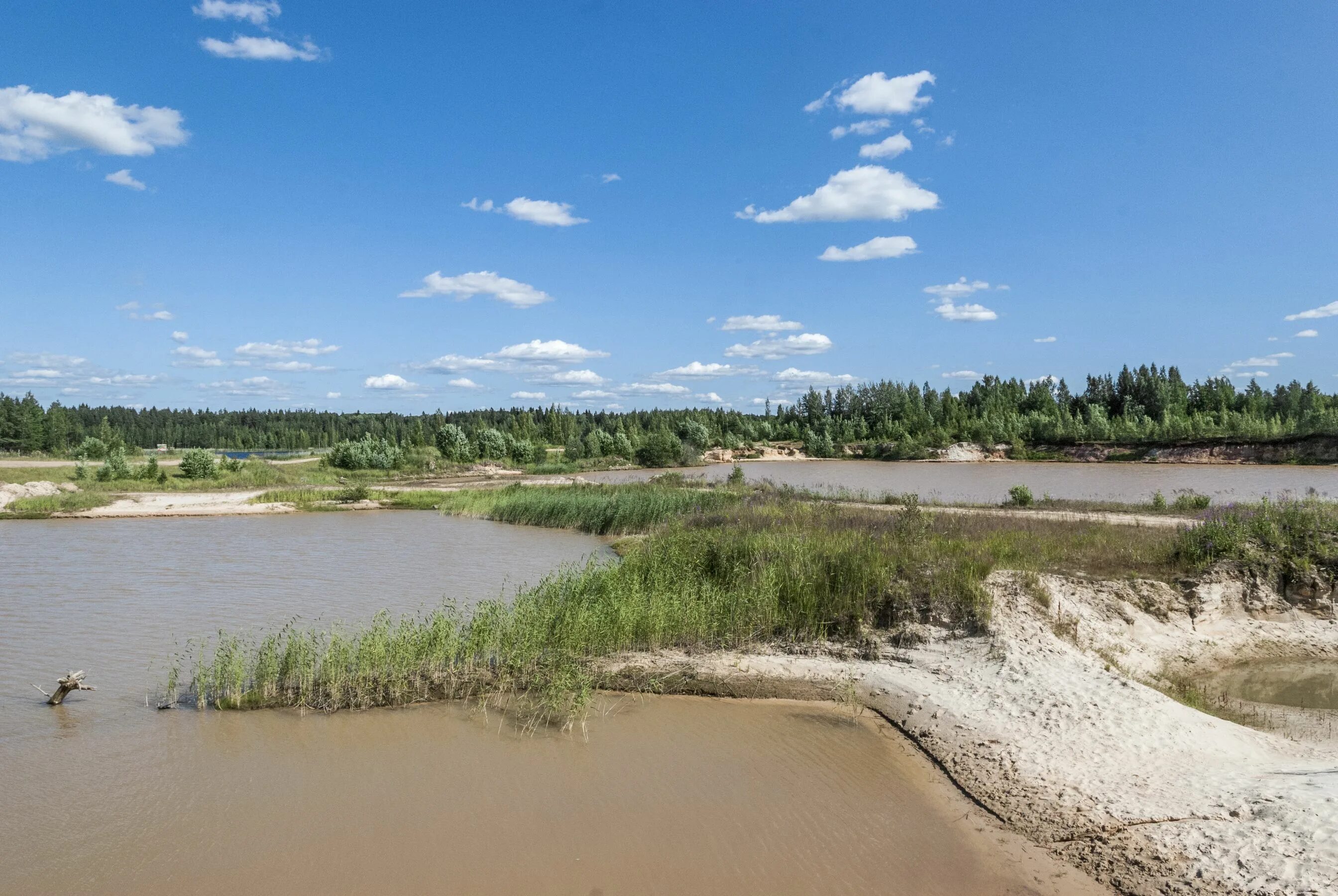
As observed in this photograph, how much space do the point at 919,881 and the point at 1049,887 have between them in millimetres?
933

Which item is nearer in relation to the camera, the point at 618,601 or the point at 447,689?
the point at 447,689

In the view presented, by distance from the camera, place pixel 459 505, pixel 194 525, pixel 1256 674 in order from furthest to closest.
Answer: pixel 459 505 < pixel 194 525 < pixel 1256 674

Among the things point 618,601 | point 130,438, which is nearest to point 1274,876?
point 618,601

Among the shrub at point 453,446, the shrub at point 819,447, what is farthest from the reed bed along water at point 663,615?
the shrub at point 819,447

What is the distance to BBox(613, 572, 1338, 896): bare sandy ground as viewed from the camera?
552cm

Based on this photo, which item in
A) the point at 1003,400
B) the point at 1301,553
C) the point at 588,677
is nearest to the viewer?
the point at 588,677

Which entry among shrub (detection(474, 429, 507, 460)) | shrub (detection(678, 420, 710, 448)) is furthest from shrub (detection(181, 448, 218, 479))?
shrub (detection(678, 420, 710, 448))

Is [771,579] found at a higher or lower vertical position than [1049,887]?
higher

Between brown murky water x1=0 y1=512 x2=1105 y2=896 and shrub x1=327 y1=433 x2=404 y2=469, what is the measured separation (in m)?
50.0

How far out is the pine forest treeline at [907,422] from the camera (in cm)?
7781

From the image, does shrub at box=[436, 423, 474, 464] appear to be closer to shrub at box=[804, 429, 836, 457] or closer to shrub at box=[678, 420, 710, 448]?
shrub at box=[678, 420, 710, 448]

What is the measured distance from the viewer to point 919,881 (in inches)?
224

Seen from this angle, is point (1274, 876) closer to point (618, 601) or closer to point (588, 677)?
point (588, 677)

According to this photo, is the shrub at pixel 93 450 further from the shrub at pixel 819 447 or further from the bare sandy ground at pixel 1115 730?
the shrub at pixel 819 447
